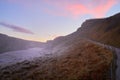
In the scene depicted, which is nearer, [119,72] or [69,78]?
[119,72]

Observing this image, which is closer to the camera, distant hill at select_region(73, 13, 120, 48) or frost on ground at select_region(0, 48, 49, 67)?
frost on ground at select_region(0, 48, 49, 67)

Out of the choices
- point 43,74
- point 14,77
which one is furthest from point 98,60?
point 14,77

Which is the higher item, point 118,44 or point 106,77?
point 118,44

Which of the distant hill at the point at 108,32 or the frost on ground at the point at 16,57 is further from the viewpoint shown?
the distant hill at the point at 108,32

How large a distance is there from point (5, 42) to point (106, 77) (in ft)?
259

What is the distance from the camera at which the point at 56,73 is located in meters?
17.3

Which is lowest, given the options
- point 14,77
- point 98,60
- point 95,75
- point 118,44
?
point 14,77

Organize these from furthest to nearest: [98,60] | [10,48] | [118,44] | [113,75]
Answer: [10,48]
[118,44]
[98,60]
[113,75]

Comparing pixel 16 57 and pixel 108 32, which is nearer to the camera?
pixel 16 57

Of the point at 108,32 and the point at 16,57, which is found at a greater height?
the point at 108,32

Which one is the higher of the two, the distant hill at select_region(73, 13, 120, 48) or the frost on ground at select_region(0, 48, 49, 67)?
the distant hill at select_region(73, 13, 120, 48)

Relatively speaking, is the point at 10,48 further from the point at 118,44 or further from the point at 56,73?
the point at 56,73

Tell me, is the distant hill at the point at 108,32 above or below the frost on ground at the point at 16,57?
above

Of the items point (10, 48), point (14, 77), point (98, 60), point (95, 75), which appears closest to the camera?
point (95, 75)
